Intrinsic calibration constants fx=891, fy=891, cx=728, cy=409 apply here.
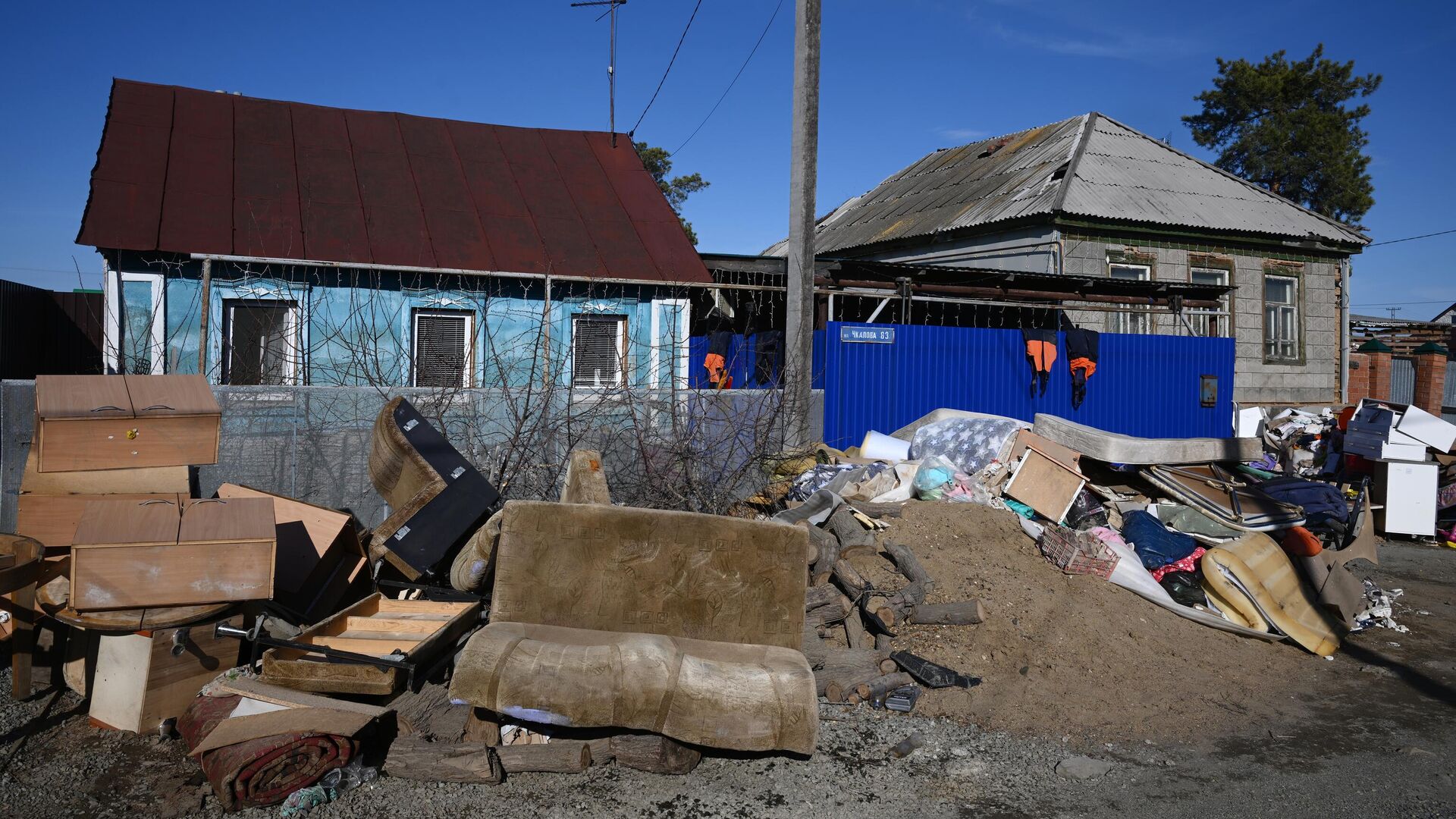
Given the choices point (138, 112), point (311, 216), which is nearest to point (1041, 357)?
point (311, 216)

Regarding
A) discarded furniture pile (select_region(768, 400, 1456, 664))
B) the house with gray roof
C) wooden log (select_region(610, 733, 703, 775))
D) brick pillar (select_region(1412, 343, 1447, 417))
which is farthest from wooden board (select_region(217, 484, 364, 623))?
brick pillar (select_region(1412, 343, 1447, 417))

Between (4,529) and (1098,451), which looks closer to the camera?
(4,529)

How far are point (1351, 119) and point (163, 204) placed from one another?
32.8 metres

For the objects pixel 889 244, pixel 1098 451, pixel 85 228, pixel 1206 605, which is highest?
pixel 889 244

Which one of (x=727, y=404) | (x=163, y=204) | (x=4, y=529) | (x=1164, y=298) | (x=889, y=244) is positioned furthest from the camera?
(x=889, y=244)

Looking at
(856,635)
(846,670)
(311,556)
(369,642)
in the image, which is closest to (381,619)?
(369,642)

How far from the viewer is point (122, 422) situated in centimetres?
525

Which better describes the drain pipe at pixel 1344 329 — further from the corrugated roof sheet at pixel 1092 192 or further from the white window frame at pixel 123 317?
the white window frame at pixel 123 317

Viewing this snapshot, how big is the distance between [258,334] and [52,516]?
4932 mm

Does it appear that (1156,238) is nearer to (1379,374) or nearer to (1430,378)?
(1379,374)

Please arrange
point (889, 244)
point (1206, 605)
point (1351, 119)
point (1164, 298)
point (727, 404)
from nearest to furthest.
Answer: point (1206, 605), point (727, 404), point (1164, 298), point (889, 244), point (1351, 119)

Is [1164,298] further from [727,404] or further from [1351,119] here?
[1351,119]

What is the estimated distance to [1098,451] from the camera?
27.0ft

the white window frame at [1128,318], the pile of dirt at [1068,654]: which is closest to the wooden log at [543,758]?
the pile of dirt at [1068,654]
